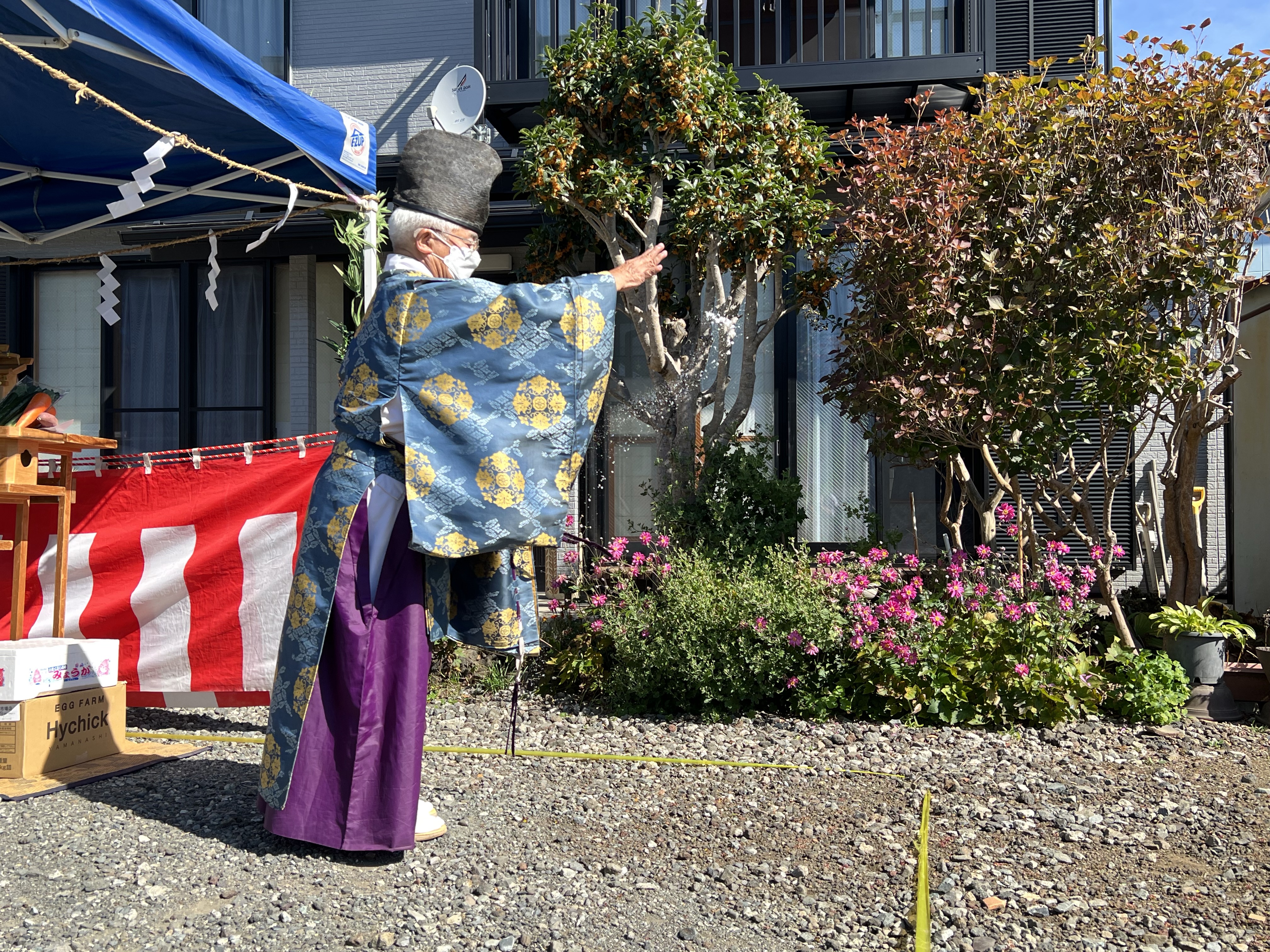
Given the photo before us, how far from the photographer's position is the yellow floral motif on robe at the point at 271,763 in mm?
2617

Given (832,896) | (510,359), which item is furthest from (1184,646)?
(510,359)

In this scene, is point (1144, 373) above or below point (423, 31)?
below

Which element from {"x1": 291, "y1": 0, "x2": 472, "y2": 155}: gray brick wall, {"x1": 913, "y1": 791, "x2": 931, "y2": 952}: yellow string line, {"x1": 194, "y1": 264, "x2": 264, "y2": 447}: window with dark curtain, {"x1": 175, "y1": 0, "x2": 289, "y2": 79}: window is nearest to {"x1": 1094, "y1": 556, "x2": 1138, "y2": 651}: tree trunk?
{"x1": 913, "y1": 791, "x2": 931, "y2": 952}: yellow string line

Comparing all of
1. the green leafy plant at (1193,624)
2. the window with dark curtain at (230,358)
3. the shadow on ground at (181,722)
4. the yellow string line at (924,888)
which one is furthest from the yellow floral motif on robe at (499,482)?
the window with dark curtain at (230,358)

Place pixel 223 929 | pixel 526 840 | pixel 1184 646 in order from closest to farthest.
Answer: pixel 223 929 < pixel 526 840 < pixel 1184 646

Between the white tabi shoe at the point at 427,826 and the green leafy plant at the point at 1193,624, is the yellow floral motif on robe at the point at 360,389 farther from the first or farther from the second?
the green leafy plant at the point at 1193,624

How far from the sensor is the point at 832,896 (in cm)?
241

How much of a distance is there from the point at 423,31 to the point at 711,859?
272 inches

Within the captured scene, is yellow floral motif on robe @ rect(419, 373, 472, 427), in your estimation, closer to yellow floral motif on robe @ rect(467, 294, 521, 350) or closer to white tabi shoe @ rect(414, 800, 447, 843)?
yellow floral motif on robe @ rect(467, 294, 521, 350)

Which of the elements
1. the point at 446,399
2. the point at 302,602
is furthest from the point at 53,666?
the point at 446,399

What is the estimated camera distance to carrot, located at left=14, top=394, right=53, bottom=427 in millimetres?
3877

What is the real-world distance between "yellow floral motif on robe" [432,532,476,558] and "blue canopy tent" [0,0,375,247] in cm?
188

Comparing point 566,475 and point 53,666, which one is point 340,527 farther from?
point 53,666

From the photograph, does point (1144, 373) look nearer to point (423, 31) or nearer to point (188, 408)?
point (423, 31)
